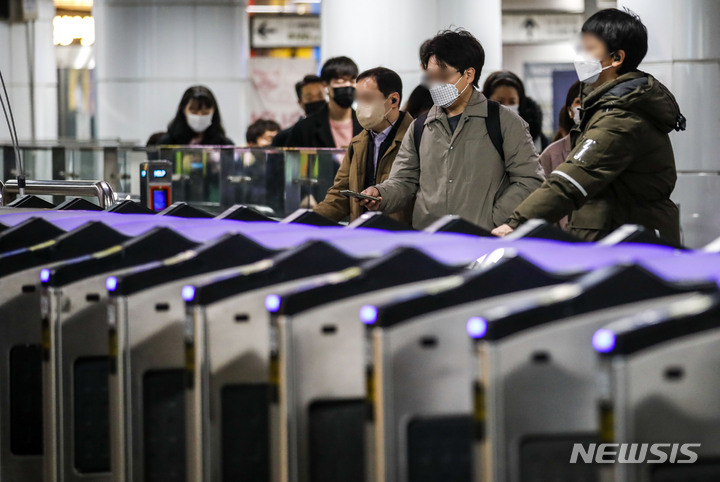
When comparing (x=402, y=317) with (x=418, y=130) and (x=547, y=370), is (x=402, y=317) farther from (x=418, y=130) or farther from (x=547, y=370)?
(x=418, y=130)

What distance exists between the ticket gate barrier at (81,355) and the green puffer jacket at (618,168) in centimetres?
173

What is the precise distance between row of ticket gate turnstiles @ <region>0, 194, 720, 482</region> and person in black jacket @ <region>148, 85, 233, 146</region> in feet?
20.3

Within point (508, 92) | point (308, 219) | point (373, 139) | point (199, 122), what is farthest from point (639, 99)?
point (199, 122)

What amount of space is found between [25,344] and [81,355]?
0.32 meters

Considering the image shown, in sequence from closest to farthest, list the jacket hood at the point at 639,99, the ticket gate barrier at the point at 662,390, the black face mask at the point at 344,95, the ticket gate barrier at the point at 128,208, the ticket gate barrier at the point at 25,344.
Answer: the ticket gate barrier at the point at 662,390
the ticket gate barrier at the point at 25,344
the ticket gate barrier at the point at 128,208
the jacket hood at the point at 639,99
the black face mask at the point at 344,95

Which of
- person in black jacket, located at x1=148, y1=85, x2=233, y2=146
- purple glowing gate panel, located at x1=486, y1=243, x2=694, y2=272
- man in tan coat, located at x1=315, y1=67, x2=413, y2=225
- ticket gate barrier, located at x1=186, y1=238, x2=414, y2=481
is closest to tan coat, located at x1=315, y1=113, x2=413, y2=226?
man in tan coat, located at x1=315, y1=67, x2=413, y2=225

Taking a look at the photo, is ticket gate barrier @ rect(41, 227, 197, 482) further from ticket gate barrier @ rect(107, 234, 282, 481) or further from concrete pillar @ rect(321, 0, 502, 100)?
concrete pillar @ rect(321, 0, 502, 100)

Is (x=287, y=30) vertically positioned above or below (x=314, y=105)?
above

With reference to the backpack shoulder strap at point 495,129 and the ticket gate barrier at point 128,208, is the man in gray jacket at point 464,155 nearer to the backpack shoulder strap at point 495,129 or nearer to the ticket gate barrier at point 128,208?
the backpack shoulder strap at point 495,129

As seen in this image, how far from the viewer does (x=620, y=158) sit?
462cm

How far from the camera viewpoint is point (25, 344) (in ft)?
11.0

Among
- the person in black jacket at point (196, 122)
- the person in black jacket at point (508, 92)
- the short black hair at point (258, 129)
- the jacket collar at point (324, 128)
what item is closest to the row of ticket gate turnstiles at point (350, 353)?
the person in black jacket at point (508, 92)

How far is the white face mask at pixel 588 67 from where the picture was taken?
4.88 meters

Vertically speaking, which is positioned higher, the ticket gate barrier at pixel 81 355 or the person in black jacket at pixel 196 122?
the person in black jacket at pixel 196 122
